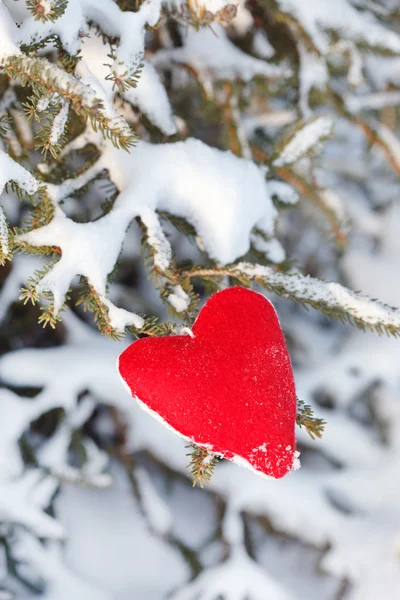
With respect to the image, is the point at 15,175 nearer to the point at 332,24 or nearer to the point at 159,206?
the point at 159,206

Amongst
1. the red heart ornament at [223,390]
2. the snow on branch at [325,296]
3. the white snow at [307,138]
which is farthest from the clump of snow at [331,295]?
the white snow at [307,138]

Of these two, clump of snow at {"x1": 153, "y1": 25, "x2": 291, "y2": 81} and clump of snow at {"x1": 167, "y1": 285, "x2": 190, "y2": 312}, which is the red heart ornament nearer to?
clump of snow at {"x1": 167, "y1": 285, "x2": 190, "y2": 312}

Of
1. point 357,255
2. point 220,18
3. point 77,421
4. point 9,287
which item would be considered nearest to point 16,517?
point 77,421

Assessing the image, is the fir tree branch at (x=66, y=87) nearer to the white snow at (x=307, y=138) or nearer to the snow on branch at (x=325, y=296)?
the snow on branch at (x=325, y=296)

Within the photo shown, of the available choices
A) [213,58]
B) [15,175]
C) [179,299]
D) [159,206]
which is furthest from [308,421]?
[213,58]

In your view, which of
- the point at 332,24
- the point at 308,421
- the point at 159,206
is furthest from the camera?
the point at 332,24
